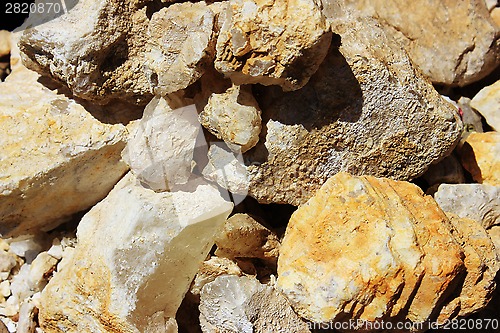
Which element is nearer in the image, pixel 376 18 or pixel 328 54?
pixel 328 54

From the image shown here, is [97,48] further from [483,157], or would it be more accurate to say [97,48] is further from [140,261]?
[483,157]

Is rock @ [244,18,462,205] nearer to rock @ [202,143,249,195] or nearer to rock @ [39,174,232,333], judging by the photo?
rock @ [202,143,249,195]

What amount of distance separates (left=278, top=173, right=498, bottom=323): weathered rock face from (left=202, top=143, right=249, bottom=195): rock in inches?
7.6

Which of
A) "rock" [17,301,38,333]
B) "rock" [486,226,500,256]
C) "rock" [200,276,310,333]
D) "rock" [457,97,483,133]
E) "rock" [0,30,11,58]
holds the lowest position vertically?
"rock" [17,301,38,333]

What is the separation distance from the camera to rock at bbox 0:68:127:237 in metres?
1.70

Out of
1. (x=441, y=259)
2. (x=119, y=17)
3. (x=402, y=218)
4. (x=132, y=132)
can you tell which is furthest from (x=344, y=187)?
(x=119, y=17)

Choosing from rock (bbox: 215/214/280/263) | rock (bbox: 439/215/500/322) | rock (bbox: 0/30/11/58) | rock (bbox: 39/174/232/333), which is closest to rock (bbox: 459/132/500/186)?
rock (bbox: 439/215/500/322)

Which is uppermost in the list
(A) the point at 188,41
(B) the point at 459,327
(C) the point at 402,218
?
(A) the point at 188,41

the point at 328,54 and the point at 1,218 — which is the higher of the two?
the point at 328,54

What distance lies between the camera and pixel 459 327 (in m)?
1.77

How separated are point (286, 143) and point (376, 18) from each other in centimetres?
55

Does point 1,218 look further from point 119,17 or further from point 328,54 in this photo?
point 328,54

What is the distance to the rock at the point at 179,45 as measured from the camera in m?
1.48

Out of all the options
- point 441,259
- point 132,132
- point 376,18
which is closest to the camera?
point 441,259
